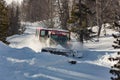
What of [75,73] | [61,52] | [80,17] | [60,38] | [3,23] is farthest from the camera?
[3,23]

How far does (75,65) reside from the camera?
1855 centimetres

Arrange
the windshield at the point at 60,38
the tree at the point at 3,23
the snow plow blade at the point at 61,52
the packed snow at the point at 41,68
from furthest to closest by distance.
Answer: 1. the tree at the point at 3,23
2. the windshield at the point at 60,38
3. the snow plow blade at the point at 61,52
4. the packed snow at the point at 41,68

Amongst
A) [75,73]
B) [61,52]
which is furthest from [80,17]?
[75,73]

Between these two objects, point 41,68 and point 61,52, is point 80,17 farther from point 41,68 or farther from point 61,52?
point 41,68

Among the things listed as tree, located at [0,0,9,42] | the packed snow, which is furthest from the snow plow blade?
tree, located at [0,0,9,42]

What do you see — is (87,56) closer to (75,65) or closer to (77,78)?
(75,65)

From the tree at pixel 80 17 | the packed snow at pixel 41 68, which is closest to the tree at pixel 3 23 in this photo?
the tree at pixel 80 17

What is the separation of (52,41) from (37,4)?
10519 centimetres

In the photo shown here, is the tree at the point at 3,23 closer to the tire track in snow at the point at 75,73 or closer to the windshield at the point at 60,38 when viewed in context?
the windshield at the point at 60,38

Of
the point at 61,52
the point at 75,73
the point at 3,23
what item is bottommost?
the point at 61,52

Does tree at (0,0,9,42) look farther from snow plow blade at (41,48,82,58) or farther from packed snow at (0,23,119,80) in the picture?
packed snow at (0,23,119,80)

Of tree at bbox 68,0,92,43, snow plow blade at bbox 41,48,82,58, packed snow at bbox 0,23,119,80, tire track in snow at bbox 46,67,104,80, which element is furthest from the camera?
tree at bbox 68,0,92,43

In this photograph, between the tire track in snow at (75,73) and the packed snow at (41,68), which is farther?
the tire track in snow at (75,73)

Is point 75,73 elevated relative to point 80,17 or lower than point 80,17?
lower
